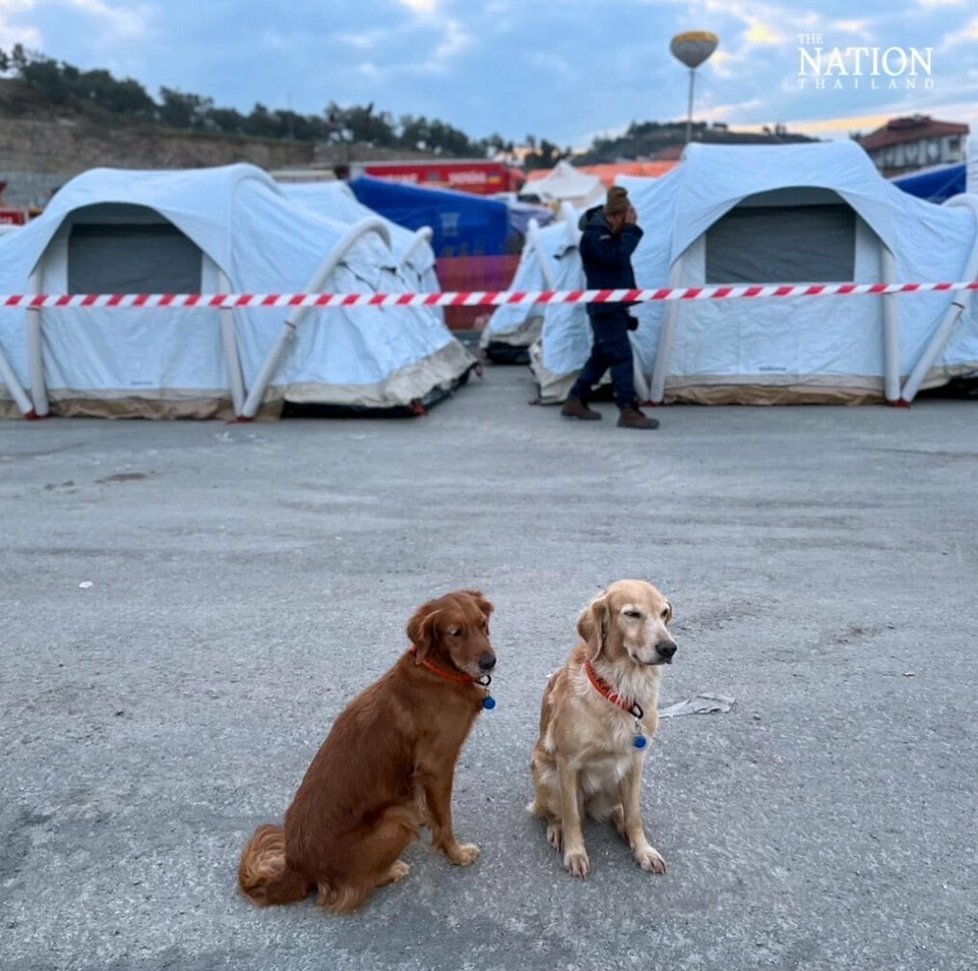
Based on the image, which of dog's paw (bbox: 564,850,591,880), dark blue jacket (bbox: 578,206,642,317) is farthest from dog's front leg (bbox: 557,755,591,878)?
dark blue jacket (bbox: 578,206,642,317)

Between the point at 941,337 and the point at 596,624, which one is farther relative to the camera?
the point at 941,337

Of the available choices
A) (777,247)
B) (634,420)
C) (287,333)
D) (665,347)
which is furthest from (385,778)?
(777,247)

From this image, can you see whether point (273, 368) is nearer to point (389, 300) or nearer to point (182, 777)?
point (389, 300)

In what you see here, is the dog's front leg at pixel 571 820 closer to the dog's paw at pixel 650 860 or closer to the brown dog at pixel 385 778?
the dog's paw at pixel 650 860

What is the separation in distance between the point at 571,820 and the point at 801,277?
29.6 ft

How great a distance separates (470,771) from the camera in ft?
10.5

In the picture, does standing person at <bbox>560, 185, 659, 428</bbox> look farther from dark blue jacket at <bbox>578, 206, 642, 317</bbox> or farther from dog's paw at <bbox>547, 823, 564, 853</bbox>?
dog's paw at <bbox>547, 823, 564, 853</bbox>

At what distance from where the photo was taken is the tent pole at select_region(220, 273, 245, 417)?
9656mm

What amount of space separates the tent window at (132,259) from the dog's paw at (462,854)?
343 inches

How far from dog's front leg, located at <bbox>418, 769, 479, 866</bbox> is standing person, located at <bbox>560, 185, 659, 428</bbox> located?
266 inches

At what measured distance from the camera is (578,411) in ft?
31.9

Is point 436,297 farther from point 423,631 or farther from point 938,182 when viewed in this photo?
point 938,182

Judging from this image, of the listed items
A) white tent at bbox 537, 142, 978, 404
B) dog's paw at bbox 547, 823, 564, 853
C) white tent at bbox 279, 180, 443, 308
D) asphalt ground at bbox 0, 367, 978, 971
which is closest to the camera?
asphalt ground at bbox 0, 367, 978, 971

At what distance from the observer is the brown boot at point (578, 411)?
31.8 ft
